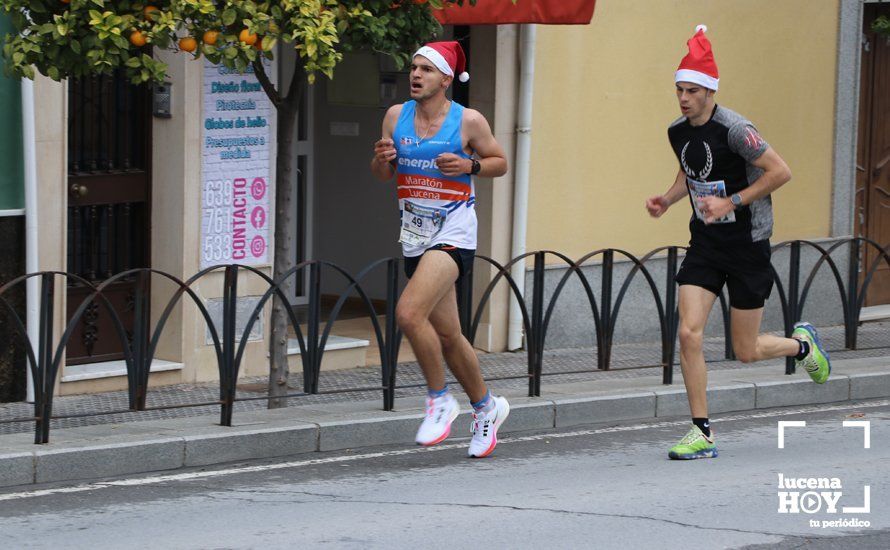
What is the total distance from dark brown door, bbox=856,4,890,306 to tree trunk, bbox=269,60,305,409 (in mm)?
7936

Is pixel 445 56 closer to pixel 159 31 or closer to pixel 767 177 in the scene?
pixel 159 31

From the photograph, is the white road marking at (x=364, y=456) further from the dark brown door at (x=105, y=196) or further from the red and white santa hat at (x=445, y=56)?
the dark brown door at (x=105, y=196)

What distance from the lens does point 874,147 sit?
53.1ft

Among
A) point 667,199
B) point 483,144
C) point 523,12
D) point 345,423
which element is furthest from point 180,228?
point 667,199

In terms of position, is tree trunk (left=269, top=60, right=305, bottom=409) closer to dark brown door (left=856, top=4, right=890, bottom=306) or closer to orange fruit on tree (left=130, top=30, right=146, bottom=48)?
orange fruit on tree (left=130, top=30, right=146, bottom=48)

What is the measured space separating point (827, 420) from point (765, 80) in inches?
216

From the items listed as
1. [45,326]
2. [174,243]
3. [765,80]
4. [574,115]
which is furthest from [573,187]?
[45,326]

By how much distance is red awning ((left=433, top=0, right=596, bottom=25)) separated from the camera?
12.0m

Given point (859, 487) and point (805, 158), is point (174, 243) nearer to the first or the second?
point (859, 487)

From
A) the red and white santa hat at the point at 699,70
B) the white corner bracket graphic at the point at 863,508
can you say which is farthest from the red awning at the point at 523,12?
the white corner bracket graphic at the point at 863,508

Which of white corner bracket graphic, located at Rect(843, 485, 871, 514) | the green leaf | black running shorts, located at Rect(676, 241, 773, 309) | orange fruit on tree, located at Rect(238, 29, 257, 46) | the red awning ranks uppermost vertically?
the red awning

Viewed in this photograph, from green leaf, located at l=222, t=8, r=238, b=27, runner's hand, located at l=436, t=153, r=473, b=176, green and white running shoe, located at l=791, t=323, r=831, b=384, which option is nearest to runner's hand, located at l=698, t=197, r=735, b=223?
runner's hand, located at l=436, t=153, r=473, b=176

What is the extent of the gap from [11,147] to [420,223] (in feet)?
10.8

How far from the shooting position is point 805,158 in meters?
15.5
